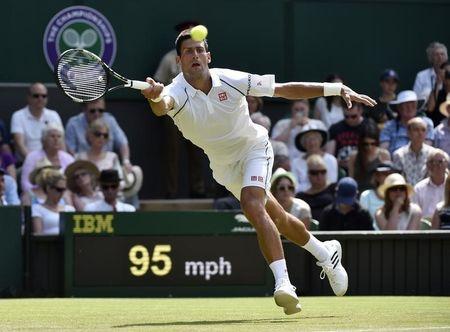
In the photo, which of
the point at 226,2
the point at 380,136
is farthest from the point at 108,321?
the point at 226,2

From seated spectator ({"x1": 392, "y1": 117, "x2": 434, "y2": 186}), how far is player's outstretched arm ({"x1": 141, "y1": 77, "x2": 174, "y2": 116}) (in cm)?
651

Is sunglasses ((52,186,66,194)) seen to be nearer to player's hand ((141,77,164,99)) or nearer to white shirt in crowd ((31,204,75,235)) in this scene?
white shirt in crowd ((31,204,75,235))

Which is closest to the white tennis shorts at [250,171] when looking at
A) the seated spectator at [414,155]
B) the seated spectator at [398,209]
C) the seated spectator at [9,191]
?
the seated spectator at [398,209]

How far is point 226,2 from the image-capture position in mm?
18281

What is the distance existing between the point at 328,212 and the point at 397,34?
228 inches

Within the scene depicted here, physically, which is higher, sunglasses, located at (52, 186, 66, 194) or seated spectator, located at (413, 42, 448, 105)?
seated spectator, located at (413, 42, 448, 105)

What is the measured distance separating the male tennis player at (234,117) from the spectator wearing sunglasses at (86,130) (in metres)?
6.24

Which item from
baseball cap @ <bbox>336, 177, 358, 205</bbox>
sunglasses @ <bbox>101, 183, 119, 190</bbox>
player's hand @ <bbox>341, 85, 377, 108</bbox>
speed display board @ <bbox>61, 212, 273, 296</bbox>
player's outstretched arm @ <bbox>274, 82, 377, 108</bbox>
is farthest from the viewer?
sunglasses @ <bbox>101, 183, 119, 190</bbox>

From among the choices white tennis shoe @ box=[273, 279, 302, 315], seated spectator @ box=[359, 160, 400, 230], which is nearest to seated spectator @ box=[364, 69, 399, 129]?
seated spectator @ box=[359, 160, 400, 230]

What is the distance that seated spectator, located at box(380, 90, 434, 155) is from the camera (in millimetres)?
16234

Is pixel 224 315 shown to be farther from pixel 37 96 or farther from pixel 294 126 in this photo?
pixel 294 126

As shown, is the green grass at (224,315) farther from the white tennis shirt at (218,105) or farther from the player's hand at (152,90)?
the player's hand at (152,90)

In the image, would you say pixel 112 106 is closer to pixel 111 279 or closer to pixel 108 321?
pixel 111 279

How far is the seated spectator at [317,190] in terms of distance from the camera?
48.3 ft
